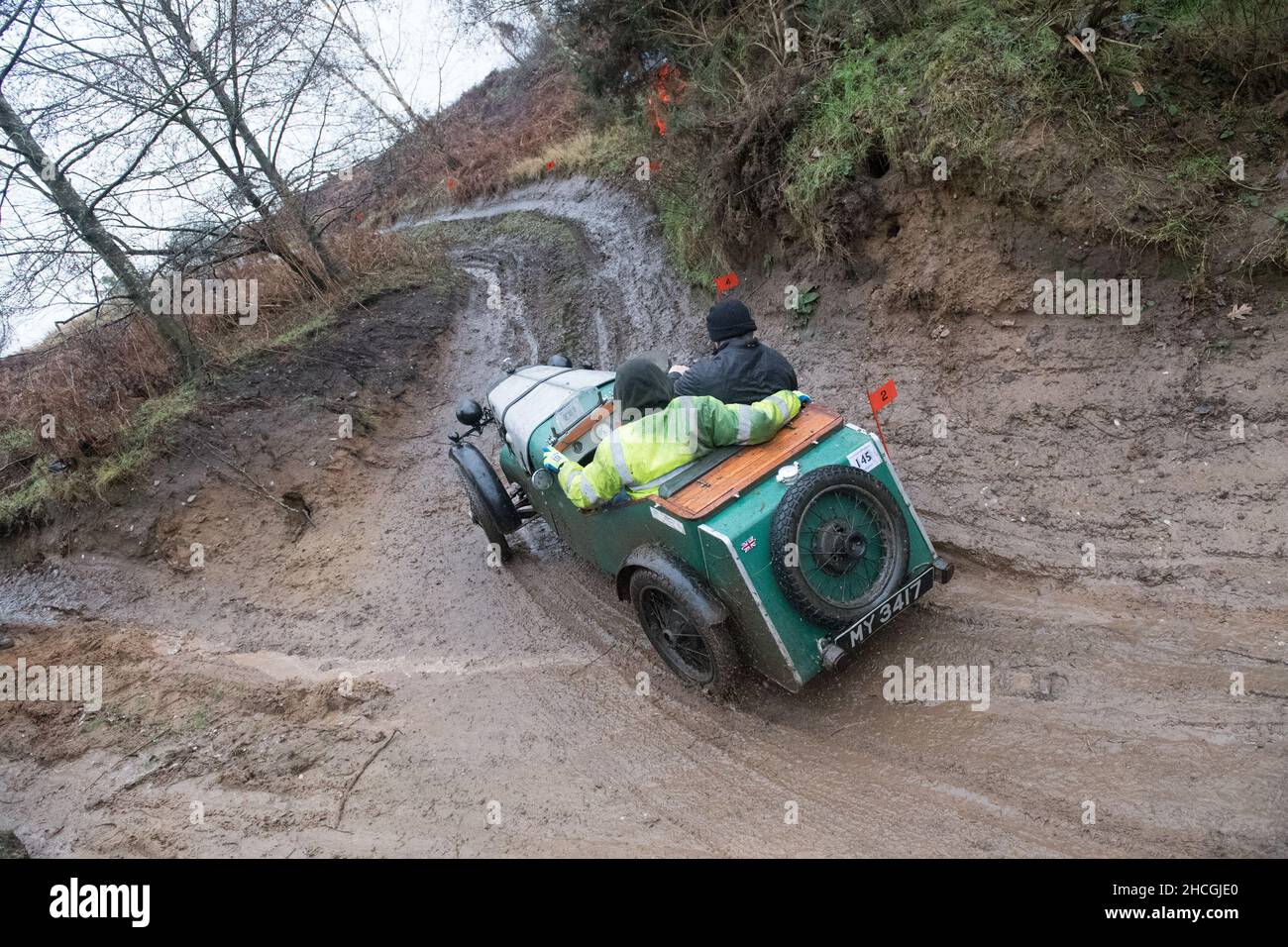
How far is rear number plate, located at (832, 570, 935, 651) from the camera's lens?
3.75 metres

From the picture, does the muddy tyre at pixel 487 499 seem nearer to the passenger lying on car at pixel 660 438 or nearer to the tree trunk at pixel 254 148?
the passenger lying on car at pixel 660 438

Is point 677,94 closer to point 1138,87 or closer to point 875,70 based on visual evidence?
point 875,70

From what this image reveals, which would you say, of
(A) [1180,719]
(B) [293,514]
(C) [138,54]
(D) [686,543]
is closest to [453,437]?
(B) [293,514]

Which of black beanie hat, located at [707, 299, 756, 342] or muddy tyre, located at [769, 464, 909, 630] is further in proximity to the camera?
black beanie hat, located at [707, 299, 756, 342]

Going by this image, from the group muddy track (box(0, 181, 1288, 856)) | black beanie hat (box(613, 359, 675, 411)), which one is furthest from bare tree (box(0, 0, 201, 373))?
black beanie hat (box(613, 359, 675, 411))

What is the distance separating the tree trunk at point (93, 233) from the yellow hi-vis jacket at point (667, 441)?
301 inches

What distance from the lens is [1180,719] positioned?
10.9ft

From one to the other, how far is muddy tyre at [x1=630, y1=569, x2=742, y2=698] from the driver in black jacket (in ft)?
4.13

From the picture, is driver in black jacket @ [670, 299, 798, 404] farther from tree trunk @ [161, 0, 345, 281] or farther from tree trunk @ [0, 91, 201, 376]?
tree trunk @ [161, 0, 345, 281]

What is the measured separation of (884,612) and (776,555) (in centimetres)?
74

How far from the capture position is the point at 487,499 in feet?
19.4

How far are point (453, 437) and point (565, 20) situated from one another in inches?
369

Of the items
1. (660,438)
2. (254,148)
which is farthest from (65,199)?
(660,438)

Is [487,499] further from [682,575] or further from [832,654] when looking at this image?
[832,654]
